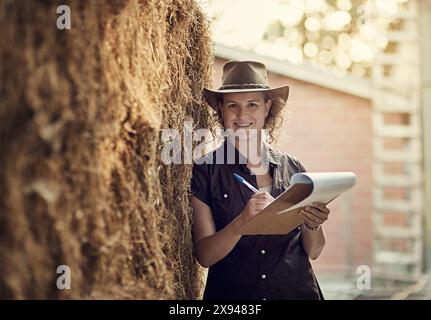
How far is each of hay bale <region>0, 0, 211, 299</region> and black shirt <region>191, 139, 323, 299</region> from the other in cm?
14

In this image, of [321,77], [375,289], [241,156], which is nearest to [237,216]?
[241,156]

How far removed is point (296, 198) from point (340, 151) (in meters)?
5.15

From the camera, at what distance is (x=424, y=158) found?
219 inches

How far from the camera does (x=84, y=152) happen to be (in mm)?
1432

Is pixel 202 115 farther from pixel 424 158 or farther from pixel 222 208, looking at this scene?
pixel 424 158

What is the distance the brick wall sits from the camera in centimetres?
669

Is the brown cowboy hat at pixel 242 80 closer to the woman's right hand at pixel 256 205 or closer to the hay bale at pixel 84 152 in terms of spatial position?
the hay bale at pixel 84 152

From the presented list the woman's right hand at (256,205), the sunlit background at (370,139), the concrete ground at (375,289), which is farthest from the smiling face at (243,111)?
the sunlit background at (370,139)

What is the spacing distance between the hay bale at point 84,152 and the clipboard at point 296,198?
292 millimetres

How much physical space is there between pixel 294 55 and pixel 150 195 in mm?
10649

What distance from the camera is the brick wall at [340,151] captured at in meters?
6.69

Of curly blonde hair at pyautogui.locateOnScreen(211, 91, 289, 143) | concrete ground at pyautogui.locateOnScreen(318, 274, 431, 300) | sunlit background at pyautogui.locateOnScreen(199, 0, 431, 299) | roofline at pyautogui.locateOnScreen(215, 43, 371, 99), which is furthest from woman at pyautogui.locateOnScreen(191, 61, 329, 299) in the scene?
roofline at pyautogui.locateOnScreen(215, 43, 371, 99)

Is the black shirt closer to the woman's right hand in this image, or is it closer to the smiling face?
the smiling face

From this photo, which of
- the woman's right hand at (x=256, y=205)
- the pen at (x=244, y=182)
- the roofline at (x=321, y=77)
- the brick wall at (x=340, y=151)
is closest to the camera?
the woman's right hand at (x=256, y=205)
